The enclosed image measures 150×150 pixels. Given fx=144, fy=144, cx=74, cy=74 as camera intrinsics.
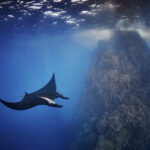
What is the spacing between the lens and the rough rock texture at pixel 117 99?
1330 centimetres

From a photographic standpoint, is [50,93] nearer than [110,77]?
Yes

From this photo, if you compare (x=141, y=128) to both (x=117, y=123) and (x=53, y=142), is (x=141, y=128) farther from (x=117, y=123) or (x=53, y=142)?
(x=53, y=142)

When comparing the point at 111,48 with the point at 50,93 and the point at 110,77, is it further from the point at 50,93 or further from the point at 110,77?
the point at 50,93

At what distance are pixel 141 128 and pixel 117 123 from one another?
231cm

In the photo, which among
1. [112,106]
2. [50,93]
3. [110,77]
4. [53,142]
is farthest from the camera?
[53,142]

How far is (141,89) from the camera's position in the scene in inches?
627

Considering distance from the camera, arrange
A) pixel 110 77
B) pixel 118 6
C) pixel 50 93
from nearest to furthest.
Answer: pixel 50 93, pixel 118 6, pixel 110 77

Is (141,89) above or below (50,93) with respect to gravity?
below

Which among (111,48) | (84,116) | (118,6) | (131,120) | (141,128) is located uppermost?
(118,6)

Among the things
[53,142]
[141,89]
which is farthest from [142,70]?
[53,142]

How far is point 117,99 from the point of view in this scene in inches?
612

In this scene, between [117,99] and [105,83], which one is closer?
[117,99]

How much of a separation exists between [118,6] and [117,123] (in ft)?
35.4

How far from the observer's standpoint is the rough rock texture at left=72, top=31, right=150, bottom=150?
1330 centimetres
